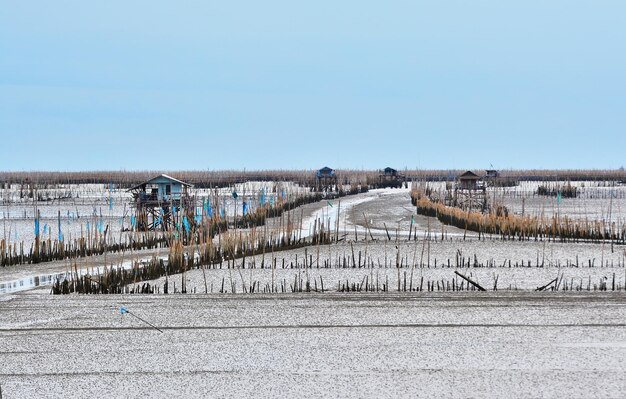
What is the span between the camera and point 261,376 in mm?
8805

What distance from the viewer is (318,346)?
10.0 metres

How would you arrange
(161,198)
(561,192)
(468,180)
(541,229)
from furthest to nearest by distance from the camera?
1. (561,192)
2. (468,180)
3. (161,198)
4. (541,229)

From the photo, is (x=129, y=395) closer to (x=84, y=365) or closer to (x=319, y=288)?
(x=84, y=365)

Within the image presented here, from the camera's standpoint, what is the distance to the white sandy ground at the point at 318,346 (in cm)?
838

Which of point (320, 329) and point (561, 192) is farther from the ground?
point (561, 192)

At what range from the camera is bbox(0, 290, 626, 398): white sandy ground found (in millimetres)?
8383

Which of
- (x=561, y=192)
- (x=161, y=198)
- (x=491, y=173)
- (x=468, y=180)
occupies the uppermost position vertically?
(x=491, y=173)

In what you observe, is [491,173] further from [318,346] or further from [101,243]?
[318,346]

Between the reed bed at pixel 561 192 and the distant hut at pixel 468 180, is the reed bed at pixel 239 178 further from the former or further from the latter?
the distant hut at pixel 468 180

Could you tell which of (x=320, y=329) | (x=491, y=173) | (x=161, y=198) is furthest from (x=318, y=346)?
(x=491, y=173)

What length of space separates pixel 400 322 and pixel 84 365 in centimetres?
431

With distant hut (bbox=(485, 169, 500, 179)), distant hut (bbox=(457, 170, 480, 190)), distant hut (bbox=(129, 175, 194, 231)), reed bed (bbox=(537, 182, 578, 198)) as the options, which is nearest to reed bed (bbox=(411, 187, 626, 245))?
distant hut (bbox=(129, 175, 194, 231))

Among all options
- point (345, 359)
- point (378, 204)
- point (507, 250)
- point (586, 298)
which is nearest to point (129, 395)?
point (345, 359)

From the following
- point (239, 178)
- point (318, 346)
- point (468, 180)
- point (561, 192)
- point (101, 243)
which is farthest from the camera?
Answer: point (239, 178)
